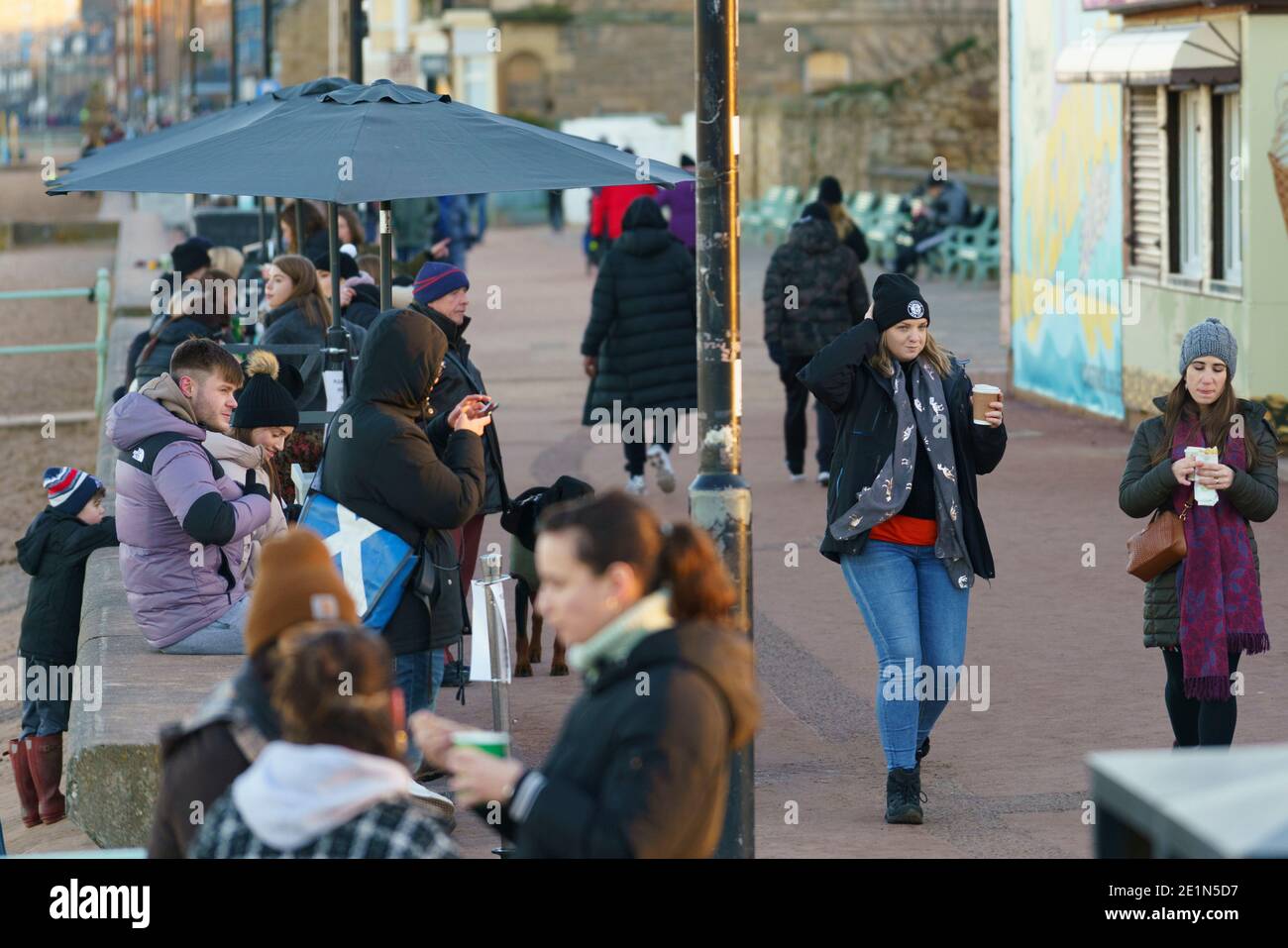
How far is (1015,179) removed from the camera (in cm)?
1856

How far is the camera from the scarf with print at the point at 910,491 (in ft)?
22.3

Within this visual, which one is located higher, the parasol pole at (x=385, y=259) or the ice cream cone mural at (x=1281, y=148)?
the ice cream cone mural at (x=1281, y=148)

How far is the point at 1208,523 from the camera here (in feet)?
21.9

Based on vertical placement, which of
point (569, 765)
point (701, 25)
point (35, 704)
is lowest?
point (35, 704)

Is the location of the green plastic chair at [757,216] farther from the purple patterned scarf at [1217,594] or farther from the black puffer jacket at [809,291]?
the purple patterned scarf at [1217,594]

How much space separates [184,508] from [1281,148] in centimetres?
907

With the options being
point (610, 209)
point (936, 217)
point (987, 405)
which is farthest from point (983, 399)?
point (936, 217)

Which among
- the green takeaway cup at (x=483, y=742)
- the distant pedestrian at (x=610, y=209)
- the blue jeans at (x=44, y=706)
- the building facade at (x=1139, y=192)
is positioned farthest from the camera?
the distant pedestrian at (x=610, y=209)

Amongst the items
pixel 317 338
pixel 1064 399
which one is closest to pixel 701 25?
pixel 317 338

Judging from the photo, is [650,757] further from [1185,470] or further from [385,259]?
[385,259]

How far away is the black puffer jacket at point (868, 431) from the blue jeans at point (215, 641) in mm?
2116

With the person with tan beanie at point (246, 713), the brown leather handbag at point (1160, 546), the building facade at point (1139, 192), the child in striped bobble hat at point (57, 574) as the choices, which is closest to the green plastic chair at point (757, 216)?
the building facade at point (1139, 192)
